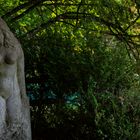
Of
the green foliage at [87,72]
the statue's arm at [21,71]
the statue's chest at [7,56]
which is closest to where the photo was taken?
the statue's chest at [7,56]

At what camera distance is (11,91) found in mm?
4316

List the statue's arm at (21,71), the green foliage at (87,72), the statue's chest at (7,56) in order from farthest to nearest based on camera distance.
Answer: the green foliage at (87,72) < the statue's arm at (21,71) < the statue's chest at (7,56)

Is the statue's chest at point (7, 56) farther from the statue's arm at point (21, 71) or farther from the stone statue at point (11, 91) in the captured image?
the statue's arm at point (21, 71)

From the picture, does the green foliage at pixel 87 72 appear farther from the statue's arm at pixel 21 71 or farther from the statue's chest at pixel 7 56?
the statue's chest at pixel 7 56

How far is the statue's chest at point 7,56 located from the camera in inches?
162

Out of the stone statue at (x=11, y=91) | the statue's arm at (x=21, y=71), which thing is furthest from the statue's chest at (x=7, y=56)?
the statue's arm at (x=21, y=71)

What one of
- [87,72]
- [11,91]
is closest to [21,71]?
[11,91]

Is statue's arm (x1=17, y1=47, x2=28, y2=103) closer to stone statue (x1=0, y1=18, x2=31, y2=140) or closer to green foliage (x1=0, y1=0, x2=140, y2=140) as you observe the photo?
stone statue (x1=0, y1=18, x2=31, y2=140)

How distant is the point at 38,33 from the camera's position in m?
6.89

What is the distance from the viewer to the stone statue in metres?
4.18

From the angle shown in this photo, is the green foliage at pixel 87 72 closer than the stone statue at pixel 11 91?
No

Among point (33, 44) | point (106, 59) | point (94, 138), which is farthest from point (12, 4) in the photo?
point (94, 138)

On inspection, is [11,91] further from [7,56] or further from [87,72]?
[87,72]

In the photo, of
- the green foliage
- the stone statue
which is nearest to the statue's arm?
the stone statue
